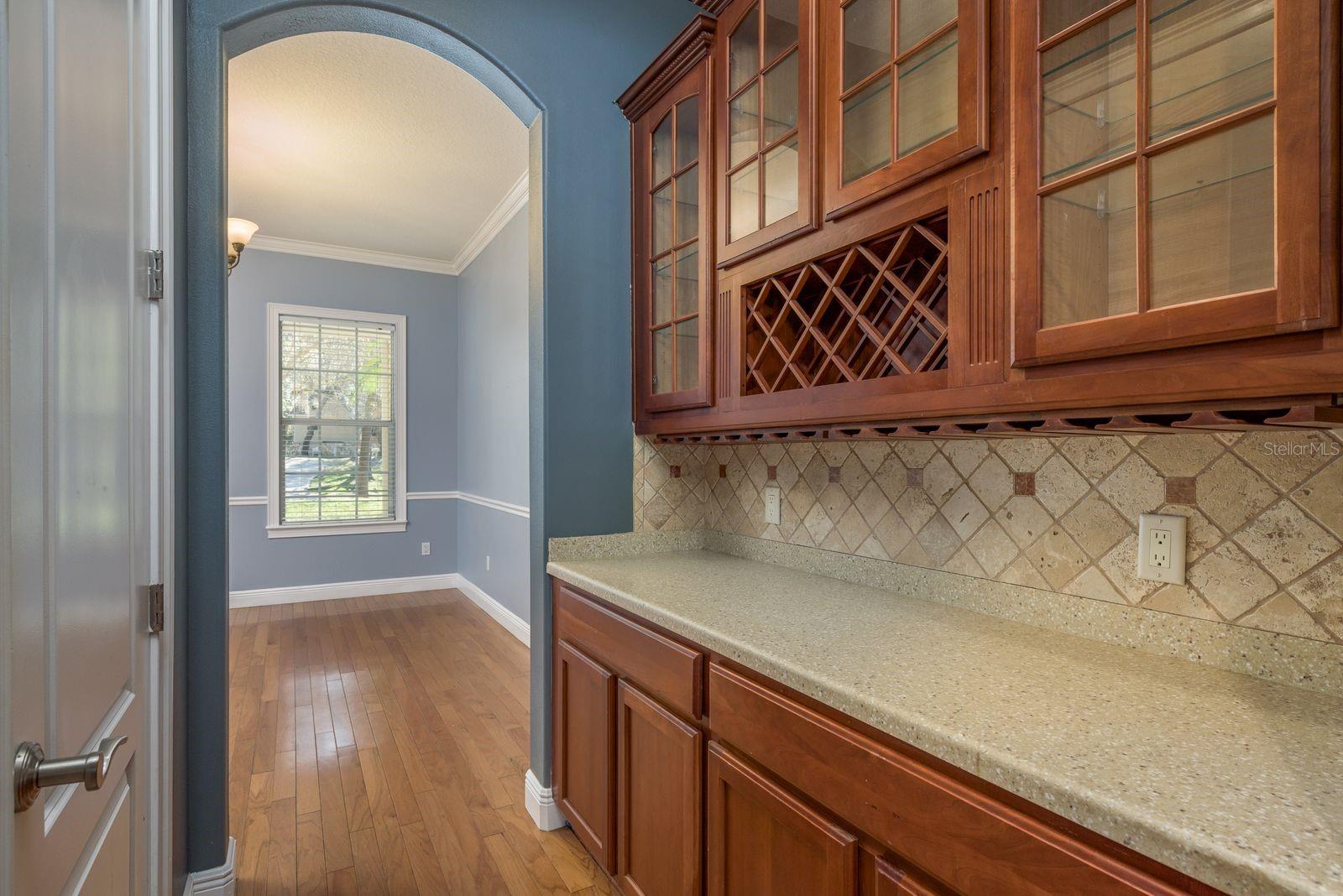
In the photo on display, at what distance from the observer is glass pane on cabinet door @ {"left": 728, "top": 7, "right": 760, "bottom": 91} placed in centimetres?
175

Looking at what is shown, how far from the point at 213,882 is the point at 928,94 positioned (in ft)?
8.56

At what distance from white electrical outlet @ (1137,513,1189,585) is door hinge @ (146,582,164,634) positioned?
1926 millimetres

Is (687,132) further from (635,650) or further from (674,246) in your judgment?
(635,650)

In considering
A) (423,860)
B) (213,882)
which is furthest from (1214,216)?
(213,882)

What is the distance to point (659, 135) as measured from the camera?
2.20 m

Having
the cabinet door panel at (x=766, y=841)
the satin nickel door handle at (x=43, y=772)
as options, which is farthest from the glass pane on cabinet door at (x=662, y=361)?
the satin nickel door handle at (x=43, y=772)

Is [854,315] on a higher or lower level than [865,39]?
lower

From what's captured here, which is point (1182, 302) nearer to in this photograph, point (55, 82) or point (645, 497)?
point (55, 82)

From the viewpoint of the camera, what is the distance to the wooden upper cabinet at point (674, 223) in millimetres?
1931

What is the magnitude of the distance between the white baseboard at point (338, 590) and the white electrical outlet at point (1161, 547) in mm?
5570

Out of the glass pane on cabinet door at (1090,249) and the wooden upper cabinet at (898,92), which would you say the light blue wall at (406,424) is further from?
the glass pane on cabinet door at (1090,249)

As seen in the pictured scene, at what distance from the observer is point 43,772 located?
68 cm

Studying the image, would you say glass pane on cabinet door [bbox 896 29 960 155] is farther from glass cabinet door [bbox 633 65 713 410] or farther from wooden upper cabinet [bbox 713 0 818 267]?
glass cabinet door [bbox 633 65 713 410]

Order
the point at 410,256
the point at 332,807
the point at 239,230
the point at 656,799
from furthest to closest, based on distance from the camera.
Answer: the point at 410,256, the point at 239,230, the point at 332,807, the point at 656,799
